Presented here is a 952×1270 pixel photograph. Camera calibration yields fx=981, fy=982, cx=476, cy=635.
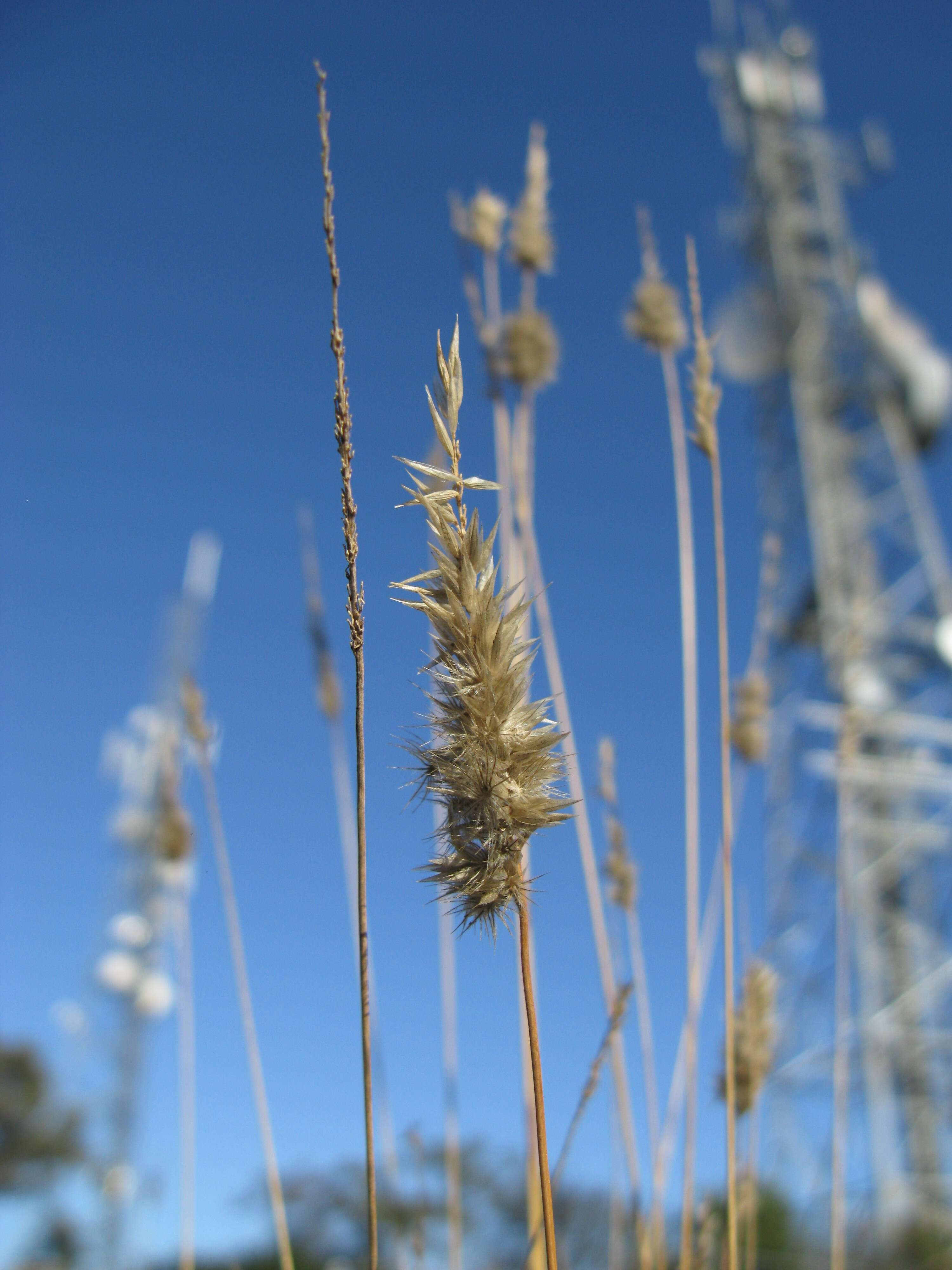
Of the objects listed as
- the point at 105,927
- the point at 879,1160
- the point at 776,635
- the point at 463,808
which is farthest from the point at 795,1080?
the point at 105,927

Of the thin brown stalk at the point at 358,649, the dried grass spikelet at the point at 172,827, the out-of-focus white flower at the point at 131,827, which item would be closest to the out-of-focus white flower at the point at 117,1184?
the dried grass spikelet at the point at 172,827

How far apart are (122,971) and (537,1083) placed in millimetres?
8059

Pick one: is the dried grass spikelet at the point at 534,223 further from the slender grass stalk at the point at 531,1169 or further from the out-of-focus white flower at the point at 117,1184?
the out-of-focus white flower at the point at 117,1184

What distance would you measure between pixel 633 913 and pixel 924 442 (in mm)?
11049

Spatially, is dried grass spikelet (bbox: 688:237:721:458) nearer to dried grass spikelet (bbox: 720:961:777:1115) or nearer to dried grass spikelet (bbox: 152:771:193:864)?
dried grass spikelet (bbox: 720:961:777:1115)

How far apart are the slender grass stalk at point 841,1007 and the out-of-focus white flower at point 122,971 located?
6.72 metres

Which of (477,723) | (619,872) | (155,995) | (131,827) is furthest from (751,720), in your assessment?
(131,827)

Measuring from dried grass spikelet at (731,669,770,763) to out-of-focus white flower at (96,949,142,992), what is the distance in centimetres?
650

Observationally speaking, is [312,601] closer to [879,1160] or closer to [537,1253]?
[537,1253]

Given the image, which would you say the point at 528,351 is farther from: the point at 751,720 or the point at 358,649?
the point at 358,649

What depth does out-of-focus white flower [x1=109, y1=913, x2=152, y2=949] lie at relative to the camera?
25.1 feet

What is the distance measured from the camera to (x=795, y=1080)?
8.96 metres

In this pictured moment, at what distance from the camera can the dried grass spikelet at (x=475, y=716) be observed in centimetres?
84

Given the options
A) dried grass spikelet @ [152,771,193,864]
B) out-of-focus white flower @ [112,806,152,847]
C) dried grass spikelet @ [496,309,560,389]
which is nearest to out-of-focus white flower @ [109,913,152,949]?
out-of-focus white flower @ [112,806,152,847]
